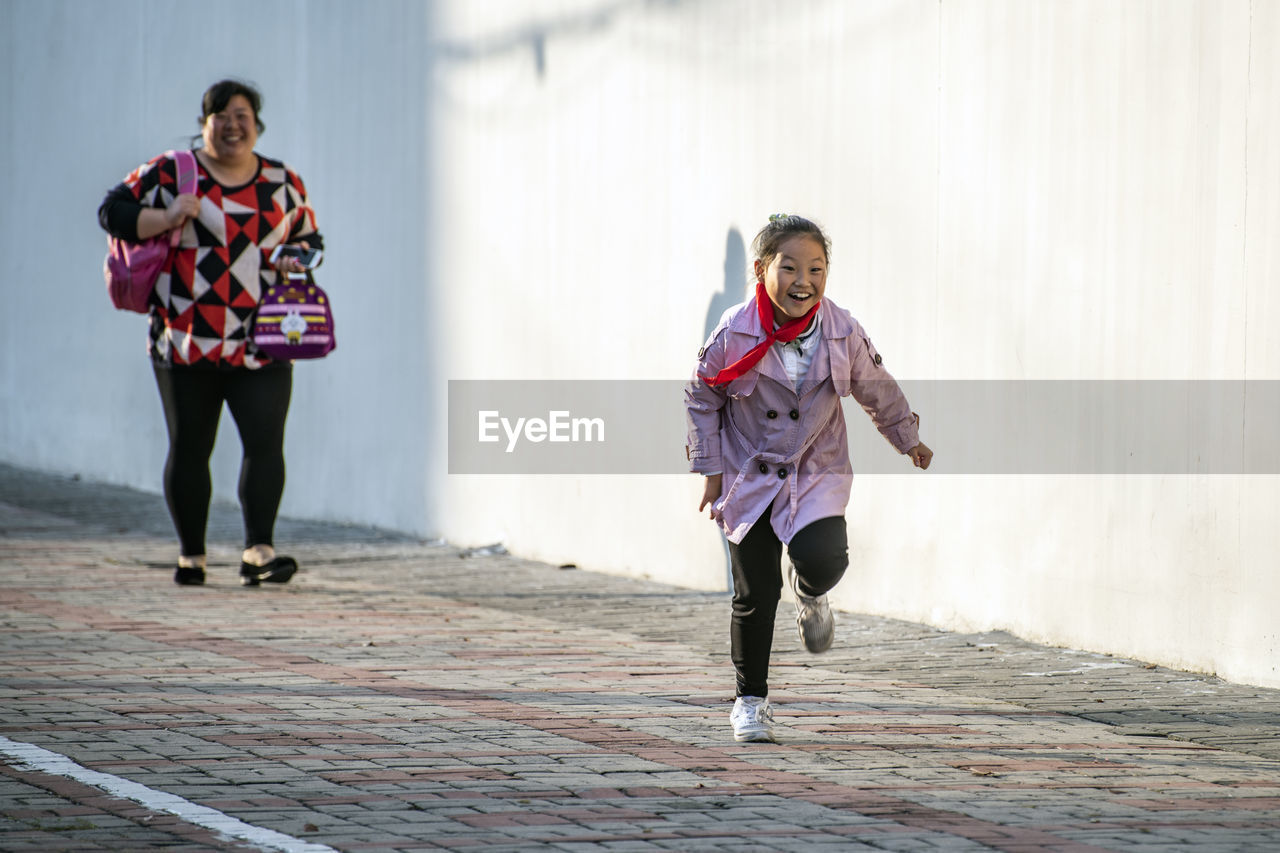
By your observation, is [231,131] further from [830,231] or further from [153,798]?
[153,798]

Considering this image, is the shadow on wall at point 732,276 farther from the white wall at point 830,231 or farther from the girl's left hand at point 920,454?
the girl's left hand at point 920,454

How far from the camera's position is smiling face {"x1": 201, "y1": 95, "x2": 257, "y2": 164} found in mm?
8289

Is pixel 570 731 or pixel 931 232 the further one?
pixel 931 232

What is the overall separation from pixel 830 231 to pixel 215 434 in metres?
2.85

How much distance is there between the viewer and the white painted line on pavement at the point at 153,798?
414 centimetres

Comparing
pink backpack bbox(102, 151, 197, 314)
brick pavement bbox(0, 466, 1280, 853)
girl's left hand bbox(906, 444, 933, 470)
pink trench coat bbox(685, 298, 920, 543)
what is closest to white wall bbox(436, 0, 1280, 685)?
brick pavement bbox(0, 466, 1280, 853)

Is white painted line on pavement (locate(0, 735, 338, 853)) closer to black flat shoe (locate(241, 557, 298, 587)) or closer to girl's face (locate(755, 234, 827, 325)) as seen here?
girl's face (locate(755, 234, 827, 325))

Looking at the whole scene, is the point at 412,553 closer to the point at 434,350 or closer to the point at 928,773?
the point at 434,350

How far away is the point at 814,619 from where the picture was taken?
557cm

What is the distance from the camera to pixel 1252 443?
6.25m

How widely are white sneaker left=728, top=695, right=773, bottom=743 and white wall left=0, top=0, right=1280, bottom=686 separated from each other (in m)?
1.83

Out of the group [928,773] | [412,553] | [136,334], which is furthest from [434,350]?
[928,773]

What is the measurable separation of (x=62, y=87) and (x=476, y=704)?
10567 millimetres
